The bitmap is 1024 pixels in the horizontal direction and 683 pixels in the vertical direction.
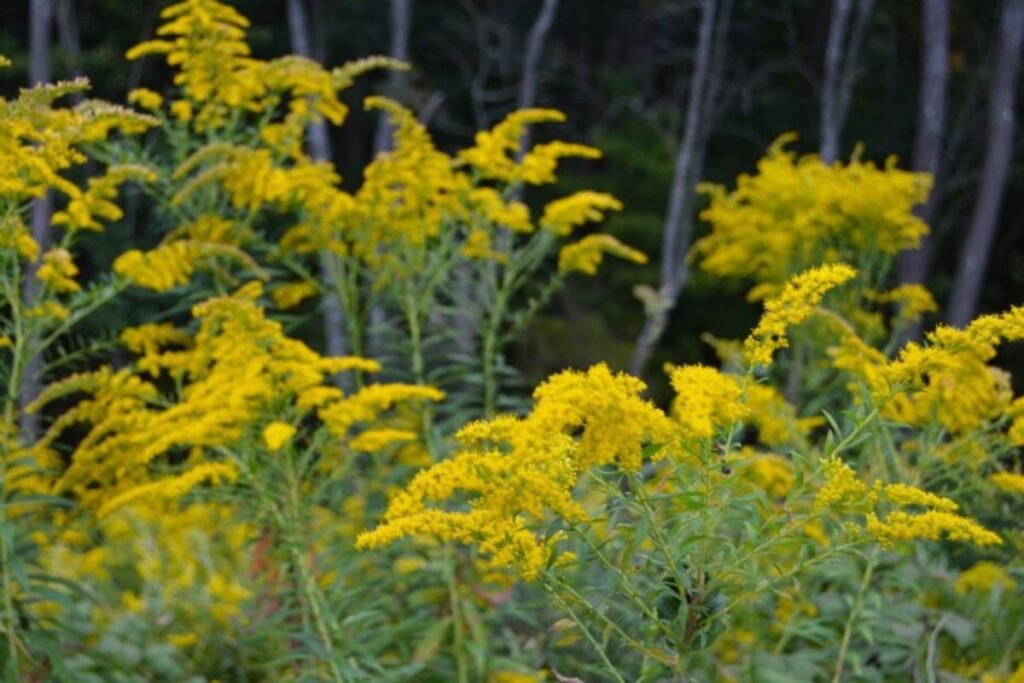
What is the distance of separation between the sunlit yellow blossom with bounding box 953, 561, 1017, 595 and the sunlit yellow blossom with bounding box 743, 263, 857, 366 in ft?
5.60

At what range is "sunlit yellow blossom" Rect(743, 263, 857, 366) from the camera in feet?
7.77

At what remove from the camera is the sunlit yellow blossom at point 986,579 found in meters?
3.79

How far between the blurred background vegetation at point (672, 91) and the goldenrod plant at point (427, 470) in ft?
26.0

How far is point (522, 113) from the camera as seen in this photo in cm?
446

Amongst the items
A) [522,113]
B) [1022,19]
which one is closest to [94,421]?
[522,113]

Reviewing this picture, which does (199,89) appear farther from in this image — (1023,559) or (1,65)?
(1023,559)

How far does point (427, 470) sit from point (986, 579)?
1.83m

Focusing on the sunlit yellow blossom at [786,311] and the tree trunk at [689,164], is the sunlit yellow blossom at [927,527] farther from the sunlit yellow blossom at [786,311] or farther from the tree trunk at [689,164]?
the tree trunk at [689,164]

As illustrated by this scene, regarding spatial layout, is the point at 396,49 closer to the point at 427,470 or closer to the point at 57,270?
the point at 57,270

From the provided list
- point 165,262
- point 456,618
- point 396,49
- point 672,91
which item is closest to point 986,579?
point 456,618

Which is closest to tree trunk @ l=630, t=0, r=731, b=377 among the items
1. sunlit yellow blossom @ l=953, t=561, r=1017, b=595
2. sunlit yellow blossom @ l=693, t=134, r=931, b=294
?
sunlit yellow blossom @ l=693, t=134, r=931, b=294

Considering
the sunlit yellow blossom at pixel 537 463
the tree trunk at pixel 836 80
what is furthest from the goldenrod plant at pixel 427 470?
the tree trunk at pixel 836 80

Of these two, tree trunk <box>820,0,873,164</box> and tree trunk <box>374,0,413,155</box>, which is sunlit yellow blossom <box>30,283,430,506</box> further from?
tree trunk <box>820,0,873,164</box>

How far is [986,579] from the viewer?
3.89 meters
